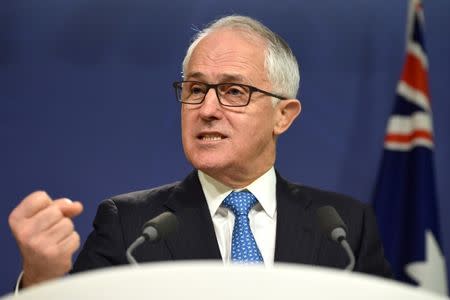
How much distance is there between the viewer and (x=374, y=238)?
7.14 ft

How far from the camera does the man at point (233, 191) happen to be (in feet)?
6.44

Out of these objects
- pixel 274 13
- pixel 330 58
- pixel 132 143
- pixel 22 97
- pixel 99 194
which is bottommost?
pixel 99 194

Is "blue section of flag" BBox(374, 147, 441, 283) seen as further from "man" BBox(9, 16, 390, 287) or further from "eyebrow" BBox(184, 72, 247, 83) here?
"eyebrow" BBox(184, 72, 247, 83)

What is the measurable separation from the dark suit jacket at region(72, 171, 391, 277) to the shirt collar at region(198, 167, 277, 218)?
0.02 metres

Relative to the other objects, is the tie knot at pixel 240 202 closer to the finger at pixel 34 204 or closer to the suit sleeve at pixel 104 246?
the suit sleeve at pixel 104 246

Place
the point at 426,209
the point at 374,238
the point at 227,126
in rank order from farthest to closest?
1. the point at 426,209
2. the point at 374,238
3. the point at 227,126

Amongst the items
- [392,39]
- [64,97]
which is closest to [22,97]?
[64,97]

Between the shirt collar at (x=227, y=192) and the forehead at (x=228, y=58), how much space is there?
31 cm

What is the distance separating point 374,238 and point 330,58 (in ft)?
4.17

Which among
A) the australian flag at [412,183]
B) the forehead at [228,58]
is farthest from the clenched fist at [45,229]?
the australian flag at [412,183]

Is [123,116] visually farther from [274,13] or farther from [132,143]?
[274,13]

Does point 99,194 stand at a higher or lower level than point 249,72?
lower

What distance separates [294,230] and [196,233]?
29cm

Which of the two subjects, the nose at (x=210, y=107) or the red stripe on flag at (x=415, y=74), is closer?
the nose at (x=210, y=107)
